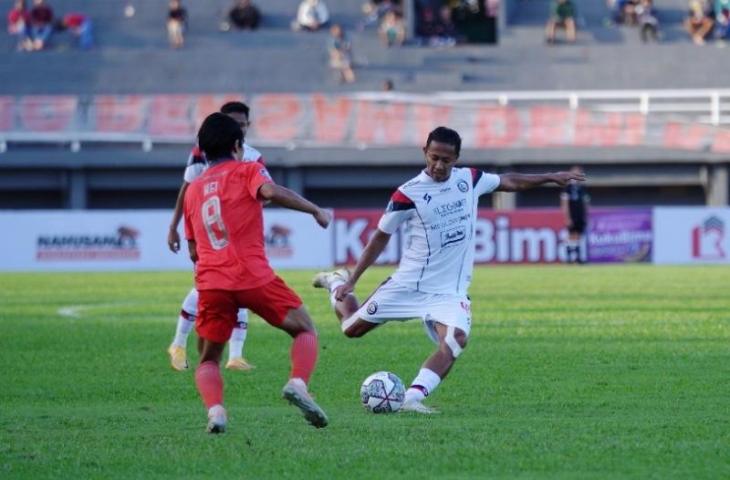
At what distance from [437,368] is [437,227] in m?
0.95

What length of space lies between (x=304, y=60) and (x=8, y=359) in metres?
29.6

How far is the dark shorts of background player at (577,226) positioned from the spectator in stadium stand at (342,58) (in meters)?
10.6

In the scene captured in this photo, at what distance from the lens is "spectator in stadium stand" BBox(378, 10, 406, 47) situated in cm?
4322

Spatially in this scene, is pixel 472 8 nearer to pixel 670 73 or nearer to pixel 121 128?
pixel 670 73

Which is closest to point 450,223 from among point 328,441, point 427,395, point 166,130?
point 427,395

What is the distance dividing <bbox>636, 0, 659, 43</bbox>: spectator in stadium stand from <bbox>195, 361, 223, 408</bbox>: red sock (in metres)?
35.5

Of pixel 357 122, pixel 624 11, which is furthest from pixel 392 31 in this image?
pixel 624 11

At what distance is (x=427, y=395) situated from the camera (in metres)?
10.5

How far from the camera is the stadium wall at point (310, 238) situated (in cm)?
3419

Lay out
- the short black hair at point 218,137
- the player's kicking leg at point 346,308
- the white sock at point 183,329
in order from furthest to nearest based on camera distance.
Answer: the white sock at point 183,329 → the player's kicking leg at point 346,308 → the short black hair at point 218,137

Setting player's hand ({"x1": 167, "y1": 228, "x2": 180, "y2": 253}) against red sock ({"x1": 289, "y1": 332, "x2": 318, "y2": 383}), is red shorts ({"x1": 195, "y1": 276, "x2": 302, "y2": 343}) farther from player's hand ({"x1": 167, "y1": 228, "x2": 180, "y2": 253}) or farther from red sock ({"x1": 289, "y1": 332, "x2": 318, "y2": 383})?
player's hand ({"x1": 167, "y1": 228, "x2": 180, "y2": 253})

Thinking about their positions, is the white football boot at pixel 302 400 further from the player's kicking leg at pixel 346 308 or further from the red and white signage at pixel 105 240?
the red and white signage at pixel 105 240

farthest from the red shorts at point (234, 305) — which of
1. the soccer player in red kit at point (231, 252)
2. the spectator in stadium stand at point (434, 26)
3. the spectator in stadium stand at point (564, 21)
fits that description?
the spectator in stadium stand at point (434, 26)

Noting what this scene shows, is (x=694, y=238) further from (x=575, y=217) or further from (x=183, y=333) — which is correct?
(x=183, y=333)
